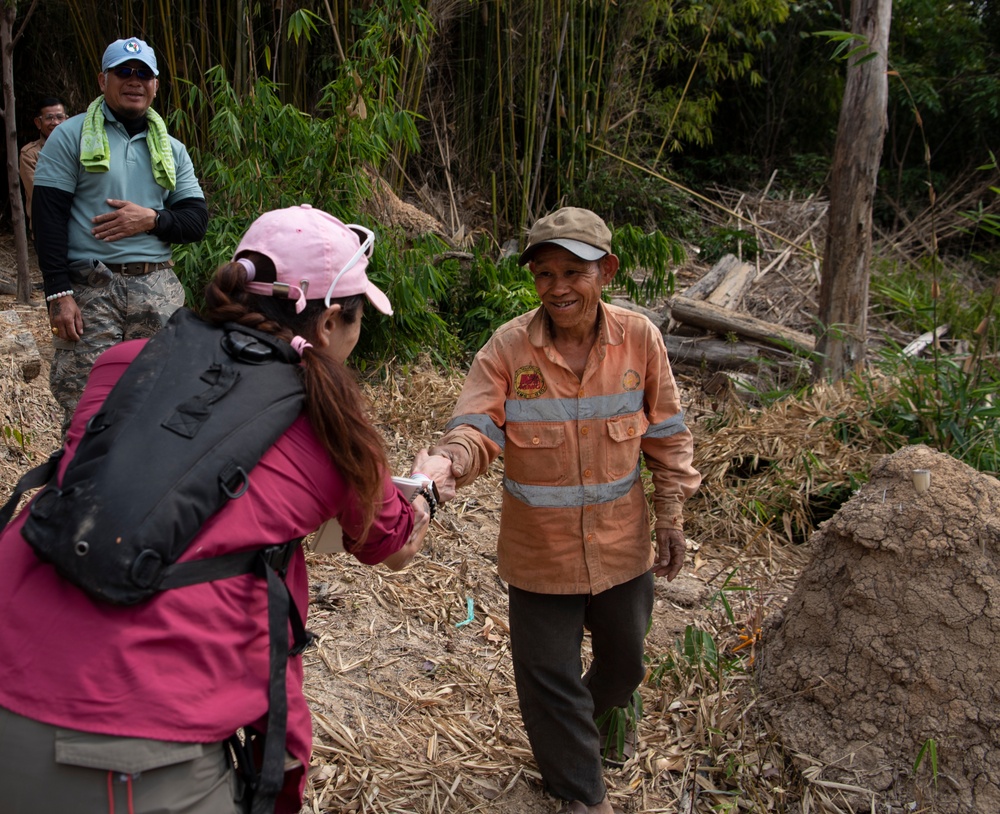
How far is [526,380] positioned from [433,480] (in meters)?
0.49

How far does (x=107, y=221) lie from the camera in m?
3.68

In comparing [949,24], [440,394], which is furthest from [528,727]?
[949,24]

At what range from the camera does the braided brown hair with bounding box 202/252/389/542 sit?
1.59m

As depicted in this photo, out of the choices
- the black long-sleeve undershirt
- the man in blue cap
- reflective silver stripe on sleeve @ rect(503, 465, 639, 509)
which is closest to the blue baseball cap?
the man in blue cap

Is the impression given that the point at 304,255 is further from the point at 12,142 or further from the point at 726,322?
the point at 726,322

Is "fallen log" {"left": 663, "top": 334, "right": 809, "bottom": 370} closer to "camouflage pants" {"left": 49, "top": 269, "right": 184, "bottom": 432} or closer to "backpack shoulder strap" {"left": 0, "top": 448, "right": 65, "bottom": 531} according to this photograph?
"camouflage pants" {"left": 49, "top": 269, "right": 184, "bottom": 432}

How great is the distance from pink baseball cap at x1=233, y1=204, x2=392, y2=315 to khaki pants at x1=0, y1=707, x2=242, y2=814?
30.6 inches

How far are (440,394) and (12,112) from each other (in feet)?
10.3

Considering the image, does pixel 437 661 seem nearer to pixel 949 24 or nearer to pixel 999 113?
pixel 999 113

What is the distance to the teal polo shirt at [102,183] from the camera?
3641mm

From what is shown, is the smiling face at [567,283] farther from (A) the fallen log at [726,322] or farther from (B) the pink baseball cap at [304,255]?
(A) the fallen log at [726,322]

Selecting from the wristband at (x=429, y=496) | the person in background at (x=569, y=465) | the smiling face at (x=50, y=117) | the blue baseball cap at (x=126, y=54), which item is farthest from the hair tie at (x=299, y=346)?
the smiling face at (x=50, y=117)

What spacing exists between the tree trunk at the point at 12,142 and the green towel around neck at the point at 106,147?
2.29m

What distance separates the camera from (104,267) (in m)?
3.72
